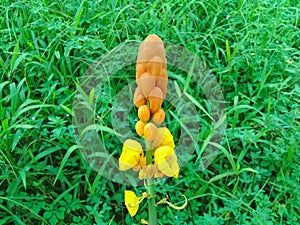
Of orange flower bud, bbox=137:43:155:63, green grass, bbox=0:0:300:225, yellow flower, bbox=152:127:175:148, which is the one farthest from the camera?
green grass, bbox=0:0:300:225

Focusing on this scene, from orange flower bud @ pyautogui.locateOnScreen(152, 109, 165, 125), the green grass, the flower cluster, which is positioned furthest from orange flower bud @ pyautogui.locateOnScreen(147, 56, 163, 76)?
the green grass

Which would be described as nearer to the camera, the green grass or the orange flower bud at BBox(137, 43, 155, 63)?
the orange flower bud at BBox(137, 43, 155, 63)

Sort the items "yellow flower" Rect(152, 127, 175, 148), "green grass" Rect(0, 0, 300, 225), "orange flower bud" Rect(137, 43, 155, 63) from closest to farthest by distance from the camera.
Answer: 1. "orange flower bud" Rect(137, 43, 155, 63)
2. "yellow flower" Rect(152, 127, 175, 148)
3. "green grass" Rect(0, 0, 300, 225)

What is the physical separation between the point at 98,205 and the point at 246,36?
143cm

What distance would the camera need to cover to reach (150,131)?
1208mm

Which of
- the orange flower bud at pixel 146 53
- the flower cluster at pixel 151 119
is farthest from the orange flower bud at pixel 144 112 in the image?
the orange flower bud at pixel 146 53

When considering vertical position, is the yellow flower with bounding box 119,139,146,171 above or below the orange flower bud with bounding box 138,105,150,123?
below

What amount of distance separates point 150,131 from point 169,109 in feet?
4.77

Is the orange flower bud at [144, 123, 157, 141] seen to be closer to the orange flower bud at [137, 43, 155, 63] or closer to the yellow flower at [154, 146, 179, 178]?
the yellow flower at [154, 146, 179, 178]

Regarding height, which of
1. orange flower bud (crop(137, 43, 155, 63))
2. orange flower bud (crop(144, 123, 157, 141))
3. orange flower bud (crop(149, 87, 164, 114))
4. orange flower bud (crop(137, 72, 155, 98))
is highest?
orange flower bud (crop(137, 43, 155, 63))

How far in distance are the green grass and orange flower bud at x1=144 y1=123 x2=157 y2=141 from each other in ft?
3.32

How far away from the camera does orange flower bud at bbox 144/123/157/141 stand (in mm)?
1207

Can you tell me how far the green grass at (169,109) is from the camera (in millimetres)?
2260

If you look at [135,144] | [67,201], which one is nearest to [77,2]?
[67,201]
